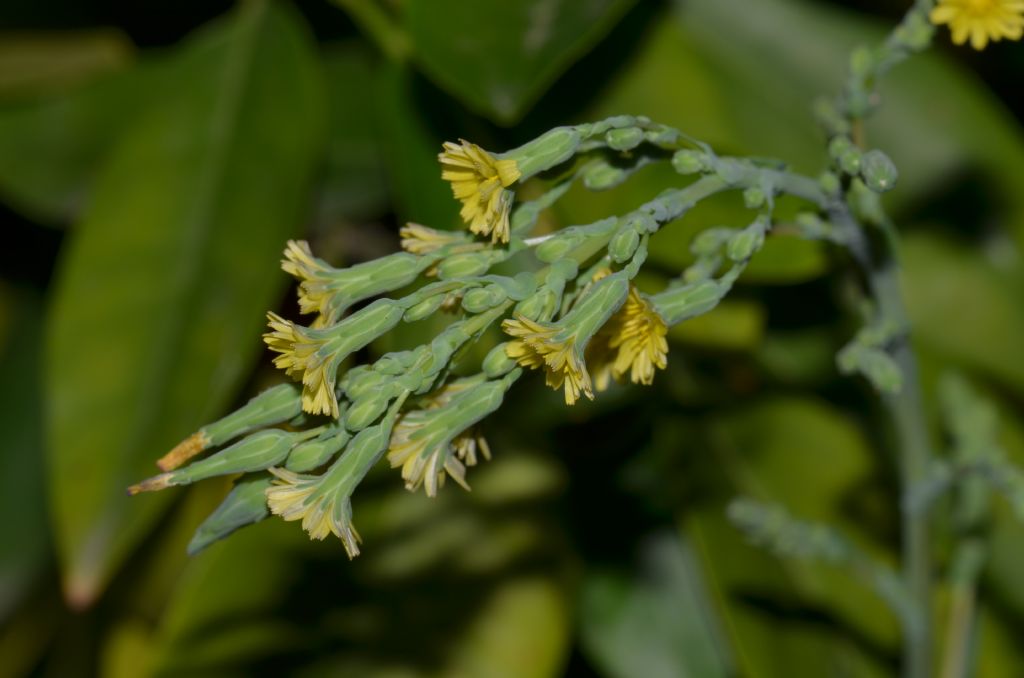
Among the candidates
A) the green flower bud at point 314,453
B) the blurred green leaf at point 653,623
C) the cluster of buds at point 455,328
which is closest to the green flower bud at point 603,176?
the cluster of buds at point 455,328

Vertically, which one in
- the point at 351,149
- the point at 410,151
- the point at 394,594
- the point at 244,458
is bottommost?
the point at 394,594

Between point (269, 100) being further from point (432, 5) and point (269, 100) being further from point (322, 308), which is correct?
point (322, 308)

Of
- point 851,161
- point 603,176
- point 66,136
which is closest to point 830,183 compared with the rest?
point 851,161

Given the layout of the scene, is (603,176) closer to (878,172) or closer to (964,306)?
(878,172)

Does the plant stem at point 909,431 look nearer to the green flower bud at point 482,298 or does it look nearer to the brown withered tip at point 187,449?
the green flower bud at point 482,298

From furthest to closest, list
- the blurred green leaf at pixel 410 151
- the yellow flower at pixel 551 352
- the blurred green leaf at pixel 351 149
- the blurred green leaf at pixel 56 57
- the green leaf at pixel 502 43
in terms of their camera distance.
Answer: the blurred green leaf at pixel 56 57, the blurred green leaf at pixel 351 149, the blurred green leaf at pixel 410 151, the green leaf at pixel 502 43, the yellow flower at pixel 551 352

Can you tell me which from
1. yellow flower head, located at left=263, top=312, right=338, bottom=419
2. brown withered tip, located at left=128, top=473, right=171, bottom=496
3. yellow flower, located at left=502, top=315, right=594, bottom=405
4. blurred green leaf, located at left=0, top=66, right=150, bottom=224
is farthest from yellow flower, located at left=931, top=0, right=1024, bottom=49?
blurred green leaf, located at left=0, top=66, right=150, bottom=224

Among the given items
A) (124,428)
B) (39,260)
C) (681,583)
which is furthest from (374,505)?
(39,260)
